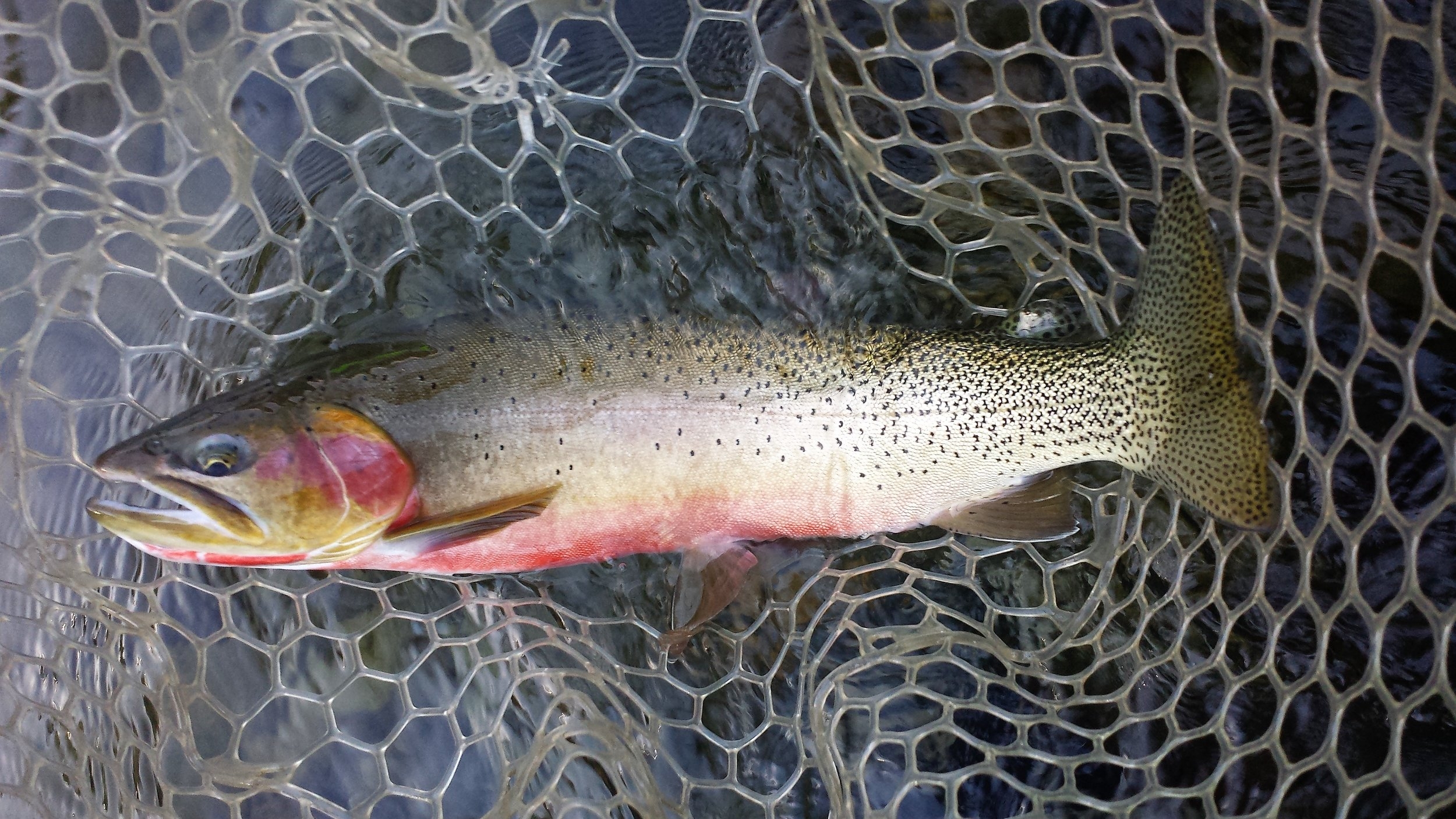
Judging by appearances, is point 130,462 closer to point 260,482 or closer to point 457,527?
point 260,482

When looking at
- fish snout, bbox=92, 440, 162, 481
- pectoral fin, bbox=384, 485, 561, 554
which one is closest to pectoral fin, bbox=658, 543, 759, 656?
pectoral fin, bbox=384, 485, 561, 554

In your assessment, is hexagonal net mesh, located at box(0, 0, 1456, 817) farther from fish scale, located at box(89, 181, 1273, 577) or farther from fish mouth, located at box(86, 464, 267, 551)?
fish mouth, located at box(86, 464, 267, 551)

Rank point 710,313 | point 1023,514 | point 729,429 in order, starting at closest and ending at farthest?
1. point 729,429
2. point 1023,514
3. point 710,313

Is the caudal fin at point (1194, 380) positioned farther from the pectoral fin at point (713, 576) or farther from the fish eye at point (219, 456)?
the fish eye at point (219, 456)

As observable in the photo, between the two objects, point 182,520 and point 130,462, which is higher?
point 130,462

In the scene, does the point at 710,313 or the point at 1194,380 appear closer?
the point at 1194,380

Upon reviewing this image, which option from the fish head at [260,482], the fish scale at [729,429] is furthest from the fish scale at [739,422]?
the fish head at [260,482]

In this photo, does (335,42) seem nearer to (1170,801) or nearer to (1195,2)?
(1195,2)

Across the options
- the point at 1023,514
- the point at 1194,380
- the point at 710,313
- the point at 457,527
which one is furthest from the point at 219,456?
the point at 1194,380
